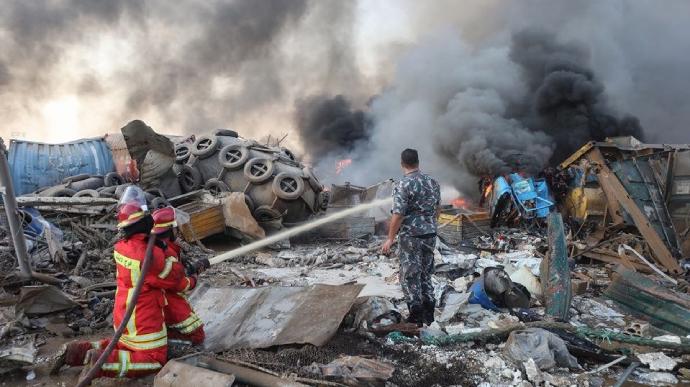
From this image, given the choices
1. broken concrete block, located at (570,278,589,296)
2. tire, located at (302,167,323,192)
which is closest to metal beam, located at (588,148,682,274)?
broken concrete block, located at (570,278,589,296)

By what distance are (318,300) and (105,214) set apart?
4.82 m

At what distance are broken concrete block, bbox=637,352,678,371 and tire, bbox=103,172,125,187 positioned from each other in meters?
9.11

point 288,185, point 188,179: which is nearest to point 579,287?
point 288,185

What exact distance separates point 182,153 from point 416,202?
7840 mm

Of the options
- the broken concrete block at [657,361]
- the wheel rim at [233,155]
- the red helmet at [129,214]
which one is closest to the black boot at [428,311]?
the broken concrete block at [657,361]

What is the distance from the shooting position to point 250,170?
995cm

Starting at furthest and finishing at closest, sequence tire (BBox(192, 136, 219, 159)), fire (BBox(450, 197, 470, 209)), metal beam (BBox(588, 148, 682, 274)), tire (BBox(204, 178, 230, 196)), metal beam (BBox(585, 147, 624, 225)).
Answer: fire (BBox(450, 197, 470, 209)), tire (BBox(192, 136, 219, 159)), tire (BBox(204, 178, 230, 196)), metal beam (BBox(585, 147, 624, 225)), metal beam (BBox(588, 148, 682, 274))

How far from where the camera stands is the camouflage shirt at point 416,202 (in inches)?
161

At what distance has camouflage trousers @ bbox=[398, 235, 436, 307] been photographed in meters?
4.16

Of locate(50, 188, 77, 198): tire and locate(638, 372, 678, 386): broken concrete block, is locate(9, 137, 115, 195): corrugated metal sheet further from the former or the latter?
locate(638, 372, 678, 386): broken concrete block

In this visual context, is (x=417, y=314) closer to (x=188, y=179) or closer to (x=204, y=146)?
(x=188, y=179)

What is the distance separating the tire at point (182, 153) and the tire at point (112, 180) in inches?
46.5

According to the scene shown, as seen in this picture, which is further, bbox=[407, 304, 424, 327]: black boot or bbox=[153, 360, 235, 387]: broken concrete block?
bbox=[407, 304, 424, 327]: black boot

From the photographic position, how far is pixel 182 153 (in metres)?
10.6
